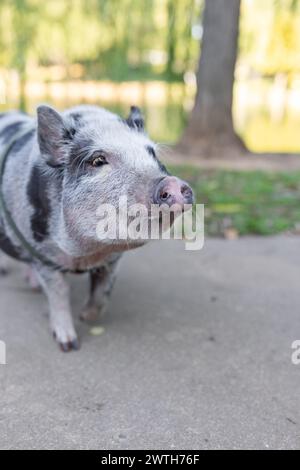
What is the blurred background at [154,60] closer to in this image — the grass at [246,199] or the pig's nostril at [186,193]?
the grass at [246,199]

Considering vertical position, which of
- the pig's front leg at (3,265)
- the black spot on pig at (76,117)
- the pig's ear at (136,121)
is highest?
the black spot on pig at (76,117)

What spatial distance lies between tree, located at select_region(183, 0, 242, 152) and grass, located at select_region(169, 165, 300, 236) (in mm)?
848

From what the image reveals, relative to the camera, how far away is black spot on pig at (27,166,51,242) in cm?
283

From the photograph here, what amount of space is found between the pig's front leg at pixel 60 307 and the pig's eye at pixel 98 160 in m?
0.76

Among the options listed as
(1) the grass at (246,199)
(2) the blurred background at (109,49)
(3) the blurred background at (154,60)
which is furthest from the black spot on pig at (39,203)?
(2) the blurred background at (109,49)

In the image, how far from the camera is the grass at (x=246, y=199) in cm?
514

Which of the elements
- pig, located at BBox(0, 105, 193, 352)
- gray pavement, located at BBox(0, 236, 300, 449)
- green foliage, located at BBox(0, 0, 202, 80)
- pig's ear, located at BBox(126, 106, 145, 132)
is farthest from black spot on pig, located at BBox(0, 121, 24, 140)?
green foliage, located at BBox(0, 0, 202, 80)

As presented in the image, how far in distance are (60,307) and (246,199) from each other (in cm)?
322

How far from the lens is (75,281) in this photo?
4043 mm

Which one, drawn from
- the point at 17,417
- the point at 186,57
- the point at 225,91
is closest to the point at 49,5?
the point at 186,57

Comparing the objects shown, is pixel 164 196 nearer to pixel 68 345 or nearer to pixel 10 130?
pixel 68 345

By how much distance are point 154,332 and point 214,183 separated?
3.37 metres

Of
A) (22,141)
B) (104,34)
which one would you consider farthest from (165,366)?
(104,34)
